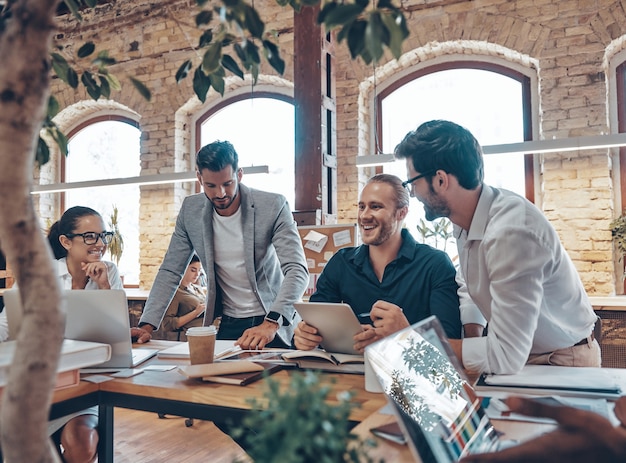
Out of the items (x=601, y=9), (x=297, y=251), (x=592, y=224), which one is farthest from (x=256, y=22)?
(x=601, y=9)

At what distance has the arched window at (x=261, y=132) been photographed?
652 cm

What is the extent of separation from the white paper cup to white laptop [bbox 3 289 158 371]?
0.21m

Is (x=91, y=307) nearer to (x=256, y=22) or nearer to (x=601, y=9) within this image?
(x=256, y=22)

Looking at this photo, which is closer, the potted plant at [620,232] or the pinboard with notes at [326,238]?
the pinboard with notes at [326,238]

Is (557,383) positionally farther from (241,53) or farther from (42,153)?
(42,153)

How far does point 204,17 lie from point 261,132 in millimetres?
6037

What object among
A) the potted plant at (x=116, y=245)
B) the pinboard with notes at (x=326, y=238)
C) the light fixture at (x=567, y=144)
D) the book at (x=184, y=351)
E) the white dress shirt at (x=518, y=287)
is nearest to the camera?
the white dress shirt at (x=518, y=287)

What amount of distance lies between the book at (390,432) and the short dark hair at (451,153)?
0.96m

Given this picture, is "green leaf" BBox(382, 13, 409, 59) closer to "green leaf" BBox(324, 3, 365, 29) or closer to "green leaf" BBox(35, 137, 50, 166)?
"green leaf" BBox(324, 3, 365, 29)

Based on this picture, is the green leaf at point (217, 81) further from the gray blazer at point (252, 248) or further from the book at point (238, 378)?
the gray blazer at point (252, 248)

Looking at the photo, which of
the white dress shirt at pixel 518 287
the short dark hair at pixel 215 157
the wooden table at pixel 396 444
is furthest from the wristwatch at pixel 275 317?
the wooden table at pixel 396 444

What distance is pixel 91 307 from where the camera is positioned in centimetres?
168

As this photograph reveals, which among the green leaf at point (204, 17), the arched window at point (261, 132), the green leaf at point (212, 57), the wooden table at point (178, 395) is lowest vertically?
the wooden table at point (178, 395)

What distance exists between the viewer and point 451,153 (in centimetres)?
178
